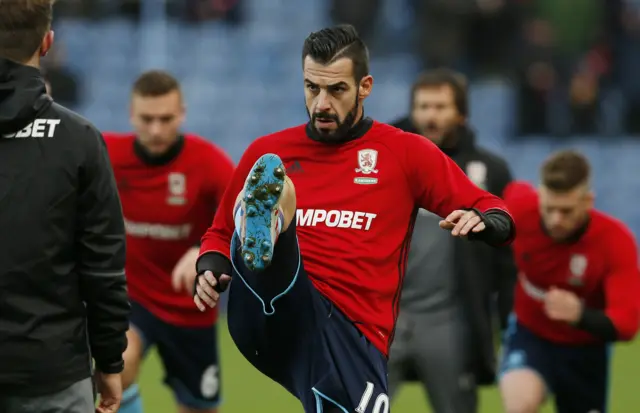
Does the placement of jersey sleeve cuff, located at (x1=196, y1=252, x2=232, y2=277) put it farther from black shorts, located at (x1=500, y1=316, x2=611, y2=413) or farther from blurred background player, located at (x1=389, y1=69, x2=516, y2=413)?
black shorts, located at (x1=500, y1=316, x2=611, y2=413)

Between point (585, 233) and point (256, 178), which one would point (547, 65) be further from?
point (256, 178)

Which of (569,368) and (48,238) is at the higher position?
(48,238)

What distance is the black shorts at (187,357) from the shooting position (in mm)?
7273

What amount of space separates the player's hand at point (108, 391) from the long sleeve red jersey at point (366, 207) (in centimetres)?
74

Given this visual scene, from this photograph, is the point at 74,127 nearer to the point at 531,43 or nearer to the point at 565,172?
the point at 565,172

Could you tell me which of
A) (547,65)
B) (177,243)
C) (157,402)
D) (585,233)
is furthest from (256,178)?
(547,65)

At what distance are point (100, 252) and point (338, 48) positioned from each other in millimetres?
1323

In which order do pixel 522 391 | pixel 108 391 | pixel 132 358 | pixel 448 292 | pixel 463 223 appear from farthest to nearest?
pixel 448 292
pixel 522 391
pixel 132 358
pixel 463 223
pixel 108 391

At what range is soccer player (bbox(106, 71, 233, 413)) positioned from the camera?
7.14 meters

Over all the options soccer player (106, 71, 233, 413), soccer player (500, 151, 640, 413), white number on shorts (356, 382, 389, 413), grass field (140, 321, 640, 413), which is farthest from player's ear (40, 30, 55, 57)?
grass field (140, 321, 640, 413)

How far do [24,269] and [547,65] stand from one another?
11.3 m

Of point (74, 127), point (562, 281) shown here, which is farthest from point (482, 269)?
point (74, 127)

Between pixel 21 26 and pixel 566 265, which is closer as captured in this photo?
pixel 21 26

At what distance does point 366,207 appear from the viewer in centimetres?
479
